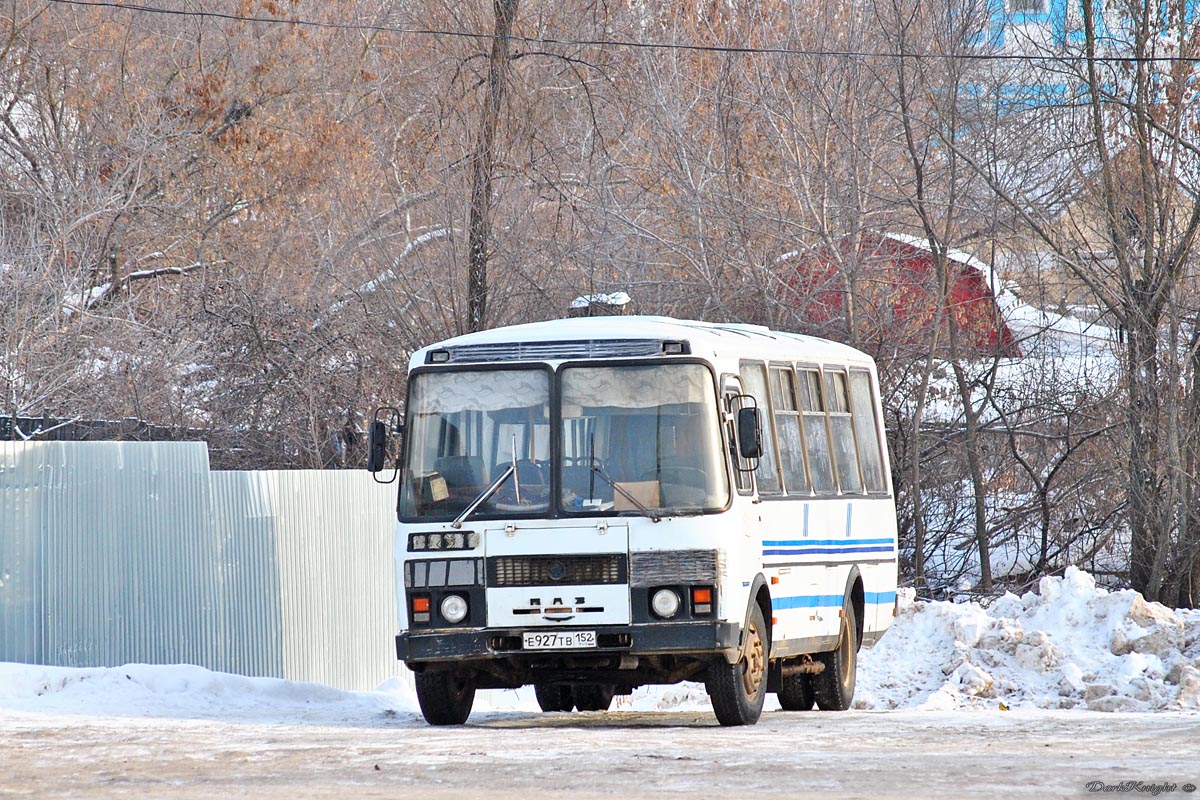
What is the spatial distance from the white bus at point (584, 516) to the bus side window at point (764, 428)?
0.10 meters

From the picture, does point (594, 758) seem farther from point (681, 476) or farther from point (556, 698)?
point (556, 698)

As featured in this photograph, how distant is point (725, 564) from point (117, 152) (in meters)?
24.1

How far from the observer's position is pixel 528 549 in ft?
37.8

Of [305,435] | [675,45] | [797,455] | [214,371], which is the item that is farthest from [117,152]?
[797,455]

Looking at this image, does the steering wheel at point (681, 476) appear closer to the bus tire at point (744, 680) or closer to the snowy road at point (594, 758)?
the bus tire at point (744, 680)

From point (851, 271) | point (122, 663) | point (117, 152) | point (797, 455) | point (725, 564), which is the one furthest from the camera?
point (117, 152)

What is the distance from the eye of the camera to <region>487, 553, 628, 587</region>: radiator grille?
11461 mm

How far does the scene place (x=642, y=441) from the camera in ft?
38.2

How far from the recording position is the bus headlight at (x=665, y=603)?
1143 centimetres

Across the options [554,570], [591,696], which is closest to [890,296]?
[591,696]

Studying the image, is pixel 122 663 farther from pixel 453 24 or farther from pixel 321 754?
pixel 453 24

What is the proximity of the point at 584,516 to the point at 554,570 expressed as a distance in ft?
1.32

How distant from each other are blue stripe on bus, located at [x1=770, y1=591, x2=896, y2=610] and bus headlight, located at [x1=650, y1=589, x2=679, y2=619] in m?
1.31

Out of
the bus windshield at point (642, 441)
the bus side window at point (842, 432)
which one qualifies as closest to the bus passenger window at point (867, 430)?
→ the bus side window at point (842, 432)
